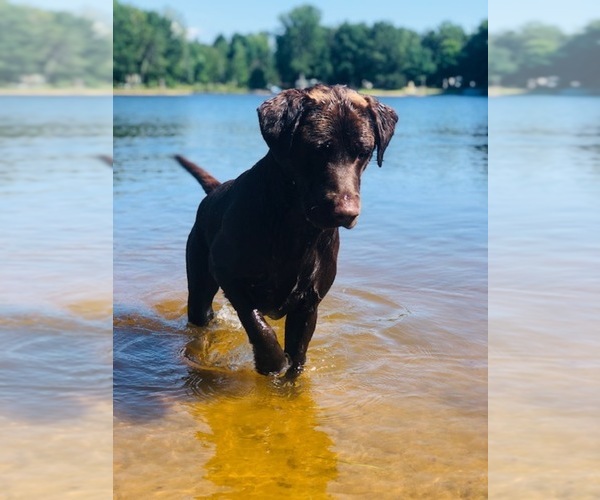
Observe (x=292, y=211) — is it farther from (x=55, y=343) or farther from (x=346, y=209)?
(x=55, y=343)

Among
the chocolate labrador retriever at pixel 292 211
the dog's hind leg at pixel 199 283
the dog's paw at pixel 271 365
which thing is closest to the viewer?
the chocolate labrador retriever at pixel 292 211

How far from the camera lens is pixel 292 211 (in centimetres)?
421

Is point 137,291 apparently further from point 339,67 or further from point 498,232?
point 339,67

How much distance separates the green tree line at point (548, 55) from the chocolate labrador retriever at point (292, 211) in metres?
94.3

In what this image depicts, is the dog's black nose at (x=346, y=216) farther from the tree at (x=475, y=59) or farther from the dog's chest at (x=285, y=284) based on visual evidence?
the tree at (x=475, y=59)

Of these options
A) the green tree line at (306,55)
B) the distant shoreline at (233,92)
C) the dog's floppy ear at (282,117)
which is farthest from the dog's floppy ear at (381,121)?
the green tree line at (306,55)

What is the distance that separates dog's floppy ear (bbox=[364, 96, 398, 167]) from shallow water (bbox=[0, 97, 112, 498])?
2.07m

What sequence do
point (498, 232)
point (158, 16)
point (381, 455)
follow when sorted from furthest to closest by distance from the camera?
point (158, 16) < point (498, 232) < point (381, 455)

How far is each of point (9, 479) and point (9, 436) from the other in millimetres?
535

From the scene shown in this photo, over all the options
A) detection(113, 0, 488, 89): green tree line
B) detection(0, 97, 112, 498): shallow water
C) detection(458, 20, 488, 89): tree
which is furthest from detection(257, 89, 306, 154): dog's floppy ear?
detection(113, 0, 488, 89): green tree line

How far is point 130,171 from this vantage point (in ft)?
58.0

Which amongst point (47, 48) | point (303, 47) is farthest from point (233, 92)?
point (47, 48)

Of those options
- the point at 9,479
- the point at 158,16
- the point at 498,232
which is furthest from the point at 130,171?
the point at 158,16

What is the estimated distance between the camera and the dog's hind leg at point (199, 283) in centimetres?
560
